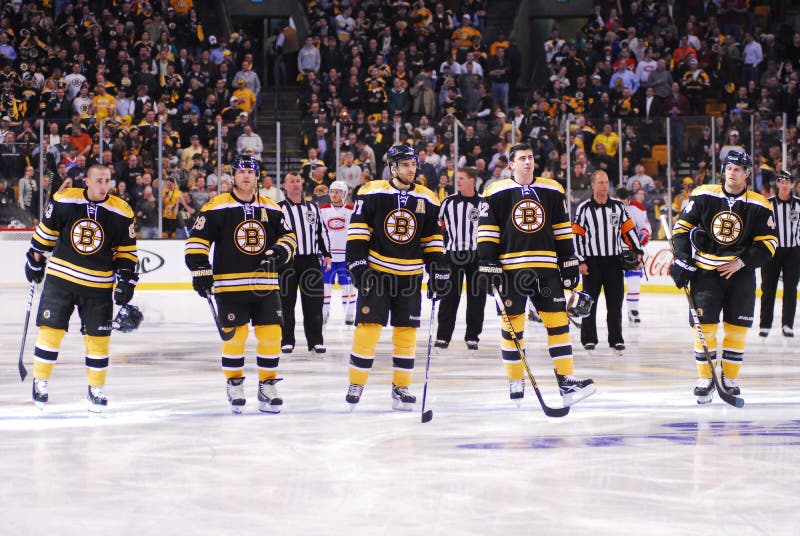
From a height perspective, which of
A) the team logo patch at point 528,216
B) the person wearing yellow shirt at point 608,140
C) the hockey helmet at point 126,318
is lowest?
the hockey helmet at point 126,318

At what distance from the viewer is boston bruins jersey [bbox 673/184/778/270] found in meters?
6.60

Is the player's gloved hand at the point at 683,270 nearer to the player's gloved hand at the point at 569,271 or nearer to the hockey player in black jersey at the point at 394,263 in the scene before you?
the player's gloved hand at the point at 569,271

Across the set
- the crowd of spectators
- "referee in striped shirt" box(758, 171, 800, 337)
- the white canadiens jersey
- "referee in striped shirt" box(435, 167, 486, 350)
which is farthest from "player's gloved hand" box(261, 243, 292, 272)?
the crowd of spectators

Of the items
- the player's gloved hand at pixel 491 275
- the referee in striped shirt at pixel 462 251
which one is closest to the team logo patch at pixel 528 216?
the player's gloved hand at pixel 491 275

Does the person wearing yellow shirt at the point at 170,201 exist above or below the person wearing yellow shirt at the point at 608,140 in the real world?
below

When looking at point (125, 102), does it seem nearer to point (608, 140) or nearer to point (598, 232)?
point (608, 140)

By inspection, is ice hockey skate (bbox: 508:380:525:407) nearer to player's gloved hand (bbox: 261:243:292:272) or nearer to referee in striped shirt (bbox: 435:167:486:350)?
player's gloved hand (bbox: 261:243:292:272)

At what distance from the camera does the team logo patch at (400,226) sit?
6438 mm

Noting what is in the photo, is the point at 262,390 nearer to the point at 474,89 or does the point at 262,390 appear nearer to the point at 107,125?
the point at 107,125

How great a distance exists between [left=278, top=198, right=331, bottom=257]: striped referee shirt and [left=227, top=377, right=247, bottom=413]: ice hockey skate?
2623 mm

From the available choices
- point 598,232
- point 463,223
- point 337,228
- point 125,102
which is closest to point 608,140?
point 337,228

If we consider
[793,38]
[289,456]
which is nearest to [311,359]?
[289,456]

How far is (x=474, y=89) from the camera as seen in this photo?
58.0 ft

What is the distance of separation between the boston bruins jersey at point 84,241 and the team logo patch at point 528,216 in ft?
7.06
